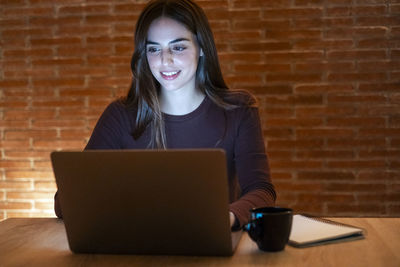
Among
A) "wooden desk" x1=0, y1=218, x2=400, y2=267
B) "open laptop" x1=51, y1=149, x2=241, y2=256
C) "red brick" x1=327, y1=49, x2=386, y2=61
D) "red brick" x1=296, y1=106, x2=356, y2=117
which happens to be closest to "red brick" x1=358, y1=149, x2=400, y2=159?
"red brick" x1=296, y1=106, x2=356, y2=117

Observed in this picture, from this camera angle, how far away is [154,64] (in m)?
1.68

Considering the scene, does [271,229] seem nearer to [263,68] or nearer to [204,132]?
[204,132]

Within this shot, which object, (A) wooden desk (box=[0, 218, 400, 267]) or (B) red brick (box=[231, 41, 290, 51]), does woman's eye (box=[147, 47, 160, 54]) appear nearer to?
(A) wooden desk (box=[0, 218, 400, 267])

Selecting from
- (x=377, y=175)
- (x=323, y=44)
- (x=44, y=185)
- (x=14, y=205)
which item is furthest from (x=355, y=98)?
(x=14, y=205)

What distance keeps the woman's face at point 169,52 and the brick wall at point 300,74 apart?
1.41m

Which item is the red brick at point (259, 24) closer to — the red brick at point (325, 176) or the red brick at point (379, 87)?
the red brick at point (379, 87)

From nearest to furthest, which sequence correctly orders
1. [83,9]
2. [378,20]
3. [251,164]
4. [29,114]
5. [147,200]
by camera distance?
[147,200]
[251,164]
[378,20]
[83,9]
[29,114]

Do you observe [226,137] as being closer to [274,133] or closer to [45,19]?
[274,133]

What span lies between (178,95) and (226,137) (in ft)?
0.76

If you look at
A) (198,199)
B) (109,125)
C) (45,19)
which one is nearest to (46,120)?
(45,19)

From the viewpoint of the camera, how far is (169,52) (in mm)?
1688

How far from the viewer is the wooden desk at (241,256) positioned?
0.99m

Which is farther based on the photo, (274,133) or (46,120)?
(46,120)

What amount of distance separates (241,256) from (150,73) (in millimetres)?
926
